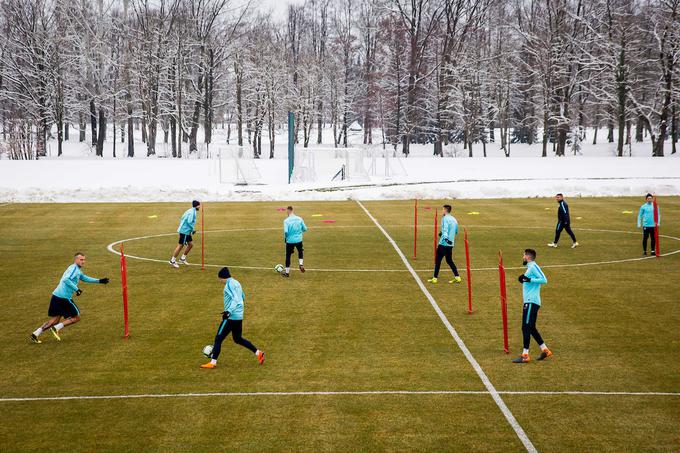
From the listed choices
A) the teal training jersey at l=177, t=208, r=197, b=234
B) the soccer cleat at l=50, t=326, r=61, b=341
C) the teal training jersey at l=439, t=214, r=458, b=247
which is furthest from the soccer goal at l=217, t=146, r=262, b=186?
the soccer cleat at l=50, t=326, r=61, b=341

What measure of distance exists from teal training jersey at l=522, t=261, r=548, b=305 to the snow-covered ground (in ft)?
116

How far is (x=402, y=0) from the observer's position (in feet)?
276

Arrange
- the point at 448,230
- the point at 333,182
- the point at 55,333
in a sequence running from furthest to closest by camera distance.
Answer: the point at 333,182, the point at 448,230, the point at 55,333

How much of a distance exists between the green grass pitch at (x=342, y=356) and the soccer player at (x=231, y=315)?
12.8 inches

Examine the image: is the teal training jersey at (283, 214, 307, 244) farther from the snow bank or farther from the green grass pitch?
the snow bank

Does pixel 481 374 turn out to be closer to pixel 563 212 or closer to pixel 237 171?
pixel 563 212

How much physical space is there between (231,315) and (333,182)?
41.4 m

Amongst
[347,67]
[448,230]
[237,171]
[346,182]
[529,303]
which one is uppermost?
[347,67]

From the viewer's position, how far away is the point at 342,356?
1546 cm

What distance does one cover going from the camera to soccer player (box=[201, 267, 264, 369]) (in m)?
14.3

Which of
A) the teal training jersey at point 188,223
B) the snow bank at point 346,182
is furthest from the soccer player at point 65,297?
the snow bank at point 346,182

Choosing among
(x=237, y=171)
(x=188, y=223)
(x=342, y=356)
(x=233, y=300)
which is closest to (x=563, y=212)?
(x=188, y=223)

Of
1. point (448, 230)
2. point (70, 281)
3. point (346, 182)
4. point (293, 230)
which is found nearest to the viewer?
point (70, 281)

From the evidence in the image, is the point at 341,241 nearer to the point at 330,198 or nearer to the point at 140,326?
the point at 140,326
